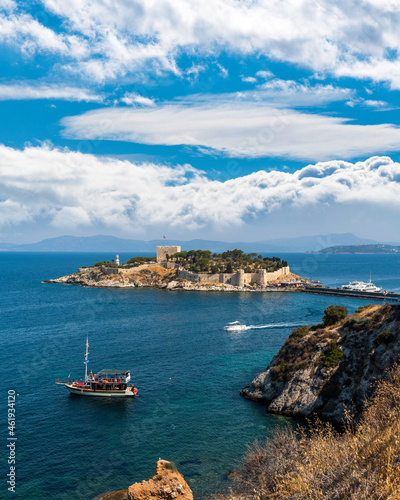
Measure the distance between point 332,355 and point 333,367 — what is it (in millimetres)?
1336

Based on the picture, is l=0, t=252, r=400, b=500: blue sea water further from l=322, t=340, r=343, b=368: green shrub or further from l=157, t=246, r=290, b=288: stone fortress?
l=157, t=246, r=290, b=288: stone fortress

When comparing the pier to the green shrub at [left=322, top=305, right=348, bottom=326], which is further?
the pier

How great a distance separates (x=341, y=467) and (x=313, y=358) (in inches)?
989

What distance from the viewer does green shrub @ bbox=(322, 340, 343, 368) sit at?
36406 millimetres

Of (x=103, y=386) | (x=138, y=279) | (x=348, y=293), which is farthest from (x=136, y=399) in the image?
(x=138, y=279)

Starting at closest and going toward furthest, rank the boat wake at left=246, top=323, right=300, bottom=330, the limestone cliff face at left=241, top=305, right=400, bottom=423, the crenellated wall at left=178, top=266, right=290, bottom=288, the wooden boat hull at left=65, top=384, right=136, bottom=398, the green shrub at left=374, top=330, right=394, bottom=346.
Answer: the limestone cliff face at left=241, top=305, right=400, bottom=423 → the green shrub at left=374, top=330, right=394, bottom=346 → the wooden boat hull at left=65, top=384, right=136, bottom=398 → the boat wake at left=246, top=323, right=300, bottom=330 → the crenellated wall at left=178, top=266, right=290, bottom=288

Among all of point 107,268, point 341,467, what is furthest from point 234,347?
point 107,268

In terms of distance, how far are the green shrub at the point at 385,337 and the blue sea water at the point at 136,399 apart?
12.1 meters

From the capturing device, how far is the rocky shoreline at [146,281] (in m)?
138

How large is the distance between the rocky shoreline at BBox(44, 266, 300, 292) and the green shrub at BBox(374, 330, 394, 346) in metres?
102

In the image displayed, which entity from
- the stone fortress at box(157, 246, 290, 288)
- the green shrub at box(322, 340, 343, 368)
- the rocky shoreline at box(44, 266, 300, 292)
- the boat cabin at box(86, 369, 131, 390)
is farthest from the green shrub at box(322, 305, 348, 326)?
the stone fortress at box(157, 246, 290, 288)

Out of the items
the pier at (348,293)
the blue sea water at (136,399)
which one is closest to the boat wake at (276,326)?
the blue sea water at (136,399)

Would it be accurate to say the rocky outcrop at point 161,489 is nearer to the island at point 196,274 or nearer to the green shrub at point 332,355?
the green shrub at point 332,355

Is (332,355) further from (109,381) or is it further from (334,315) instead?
(109,381)
